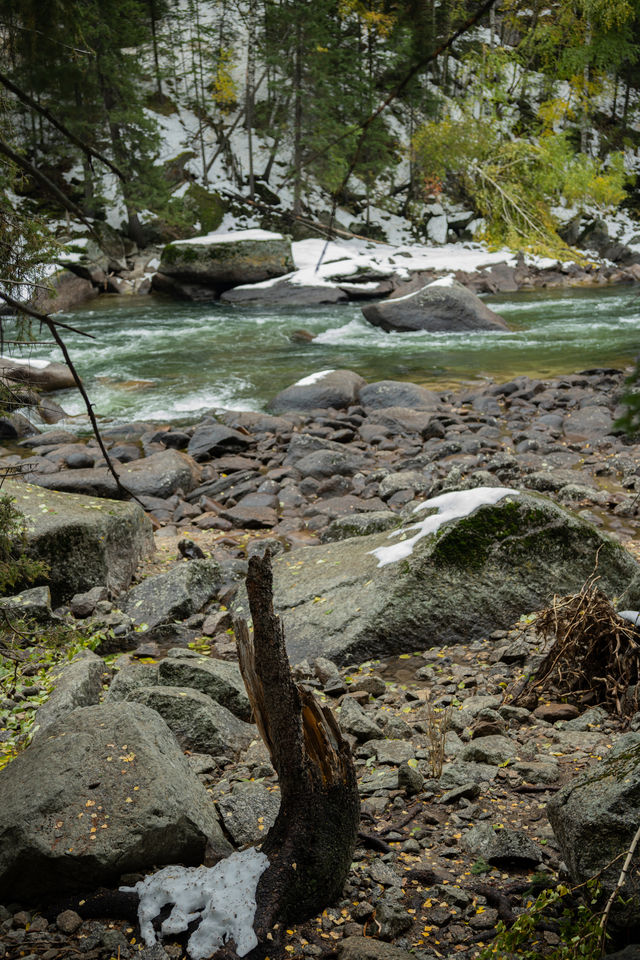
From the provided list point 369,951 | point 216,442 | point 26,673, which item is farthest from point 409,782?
point 216,442

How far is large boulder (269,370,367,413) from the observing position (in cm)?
1238

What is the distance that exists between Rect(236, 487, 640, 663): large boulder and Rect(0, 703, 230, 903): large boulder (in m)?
2.05

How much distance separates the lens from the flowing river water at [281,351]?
13.8 m

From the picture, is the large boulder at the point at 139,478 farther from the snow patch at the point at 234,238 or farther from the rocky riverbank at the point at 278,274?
the snow patch at the point at 234,238

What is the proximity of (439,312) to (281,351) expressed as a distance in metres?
4.14

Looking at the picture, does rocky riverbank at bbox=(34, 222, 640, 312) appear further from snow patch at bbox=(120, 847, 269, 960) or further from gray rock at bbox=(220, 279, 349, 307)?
snow patch at bbox=(120, 847, 269, 960)

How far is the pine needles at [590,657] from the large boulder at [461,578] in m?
0.85

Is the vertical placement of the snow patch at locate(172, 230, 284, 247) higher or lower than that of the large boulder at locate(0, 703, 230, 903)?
higher

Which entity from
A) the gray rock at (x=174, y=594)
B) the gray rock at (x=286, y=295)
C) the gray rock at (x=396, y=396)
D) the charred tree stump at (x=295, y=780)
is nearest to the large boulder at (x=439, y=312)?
the gray rock at (x=286, y=295)

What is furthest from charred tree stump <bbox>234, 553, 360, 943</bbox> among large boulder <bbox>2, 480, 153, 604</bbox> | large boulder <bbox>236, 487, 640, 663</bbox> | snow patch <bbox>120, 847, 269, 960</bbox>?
large boulder <bbox>2, 480, 153, 604</bbox>

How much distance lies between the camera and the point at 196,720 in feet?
12.4

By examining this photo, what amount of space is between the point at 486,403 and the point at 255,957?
34.6 feet

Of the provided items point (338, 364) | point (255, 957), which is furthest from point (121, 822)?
point (338, 364)

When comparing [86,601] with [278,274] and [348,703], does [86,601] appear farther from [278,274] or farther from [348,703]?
[278,274]
